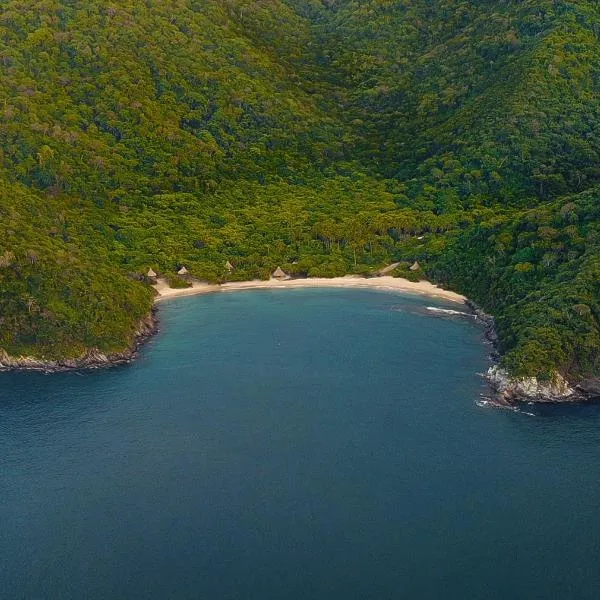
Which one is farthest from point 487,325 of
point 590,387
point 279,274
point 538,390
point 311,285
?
point 279,274

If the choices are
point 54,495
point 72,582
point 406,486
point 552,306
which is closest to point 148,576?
point 72,582

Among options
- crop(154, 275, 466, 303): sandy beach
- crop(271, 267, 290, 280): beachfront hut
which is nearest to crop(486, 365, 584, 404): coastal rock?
crop(154, 275, 466, 303): sandy beach

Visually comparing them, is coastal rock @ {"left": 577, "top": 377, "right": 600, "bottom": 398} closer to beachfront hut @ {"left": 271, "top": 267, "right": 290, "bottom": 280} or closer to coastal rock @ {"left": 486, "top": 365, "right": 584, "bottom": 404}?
coastal rock @ {"left": 486, "top": 365, "right": 584, "bottom": 404}

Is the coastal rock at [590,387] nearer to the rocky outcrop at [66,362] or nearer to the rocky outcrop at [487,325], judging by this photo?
the rocky outcrop at [487,325]

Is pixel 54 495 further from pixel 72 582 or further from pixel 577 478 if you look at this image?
pixel 577 478

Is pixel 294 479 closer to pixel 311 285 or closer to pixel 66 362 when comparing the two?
pixel 66 362

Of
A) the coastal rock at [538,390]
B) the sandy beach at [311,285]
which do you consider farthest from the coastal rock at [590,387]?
the sandy beach at [311,285]
